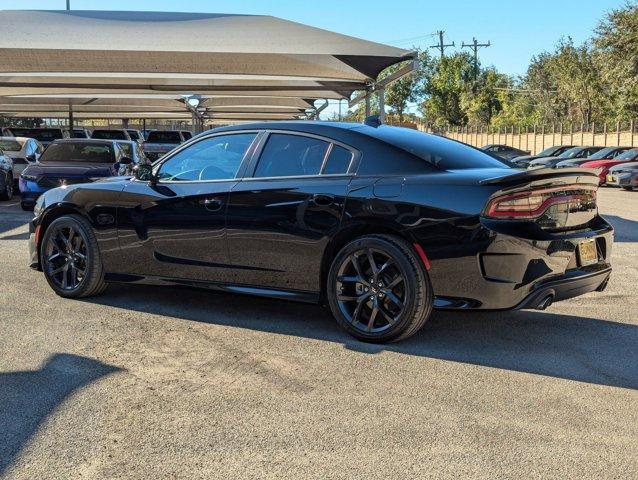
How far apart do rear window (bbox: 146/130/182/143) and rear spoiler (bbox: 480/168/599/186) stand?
1011 inches

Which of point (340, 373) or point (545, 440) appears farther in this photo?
point (340, 373)

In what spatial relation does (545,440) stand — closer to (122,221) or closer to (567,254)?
(567,254)

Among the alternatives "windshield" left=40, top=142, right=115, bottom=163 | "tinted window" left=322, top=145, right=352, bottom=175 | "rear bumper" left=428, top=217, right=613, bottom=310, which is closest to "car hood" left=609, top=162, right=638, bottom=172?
"windshield" left=40, top=142, right=115, bottom=163

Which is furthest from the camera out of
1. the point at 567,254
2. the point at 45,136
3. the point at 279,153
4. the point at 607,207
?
the point at 45,136

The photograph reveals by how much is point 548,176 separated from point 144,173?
3.29 m

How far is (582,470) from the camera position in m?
3.10

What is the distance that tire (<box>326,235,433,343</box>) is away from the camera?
4.75 metres

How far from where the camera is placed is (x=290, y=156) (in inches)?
215

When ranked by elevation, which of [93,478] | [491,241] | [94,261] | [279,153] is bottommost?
[93,478]

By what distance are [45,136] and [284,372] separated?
2852 centimetres

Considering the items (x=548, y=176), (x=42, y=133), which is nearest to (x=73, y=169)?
(x=548, y=176)

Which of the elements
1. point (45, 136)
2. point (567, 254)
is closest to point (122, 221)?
point (567, 254)

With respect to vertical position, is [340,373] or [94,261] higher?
[94,261]

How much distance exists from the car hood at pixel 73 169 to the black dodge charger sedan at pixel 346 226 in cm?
690
